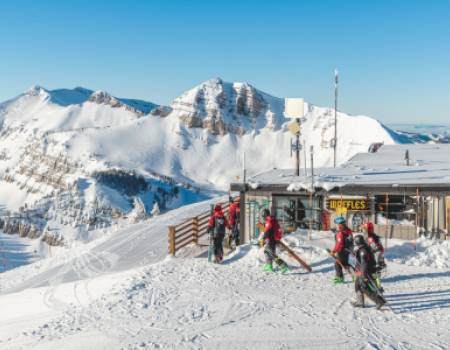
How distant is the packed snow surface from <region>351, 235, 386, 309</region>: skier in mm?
370

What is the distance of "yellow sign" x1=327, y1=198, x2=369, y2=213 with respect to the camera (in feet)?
58.2

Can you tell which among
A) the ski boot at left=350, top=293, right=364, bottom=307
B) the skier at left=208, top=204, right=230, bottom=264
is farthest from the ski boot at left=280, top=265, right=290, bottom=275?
the ski boot at left=350, top=293, right=364, bottom=307

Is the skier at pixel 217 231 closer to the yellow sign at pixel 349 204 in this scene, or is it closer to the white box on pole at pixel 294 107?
the yellow sign at pixel 349 204

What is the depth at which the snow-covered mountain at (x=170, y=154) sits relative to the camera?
131625 mm

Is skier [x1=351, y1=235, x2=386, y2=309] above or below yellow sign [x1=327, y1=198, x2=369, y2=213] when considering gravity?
below

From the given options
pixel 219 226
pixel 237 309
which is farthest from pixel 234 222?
pixel 237 309

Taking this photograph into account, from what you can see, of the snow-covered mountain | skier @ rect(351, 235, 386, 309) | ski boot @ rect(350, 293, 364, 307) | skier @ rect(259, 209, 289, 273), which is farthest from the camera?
the snow-covered mountain

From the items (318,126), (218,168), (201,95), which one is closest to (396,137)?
(318,126)

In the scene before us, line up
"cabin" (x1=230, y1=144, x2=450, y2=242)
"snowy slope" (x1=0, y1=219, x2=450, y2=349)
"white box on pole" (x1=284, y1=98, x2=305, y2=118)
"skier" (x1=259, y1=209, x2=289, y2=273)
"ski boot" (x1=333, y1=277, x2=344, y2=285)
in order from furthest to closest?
"white box on pole" (x1=284, y1=98, x2=305, y2=118) < "cabin" (x1=230, y1=144, x2=450, y2=242) < "skier" (x1=259, y1=209, x2=289, y2=273) < "ski boot" (x1=333, y1=277, x2=344, y2=285) < "snowy slope" (x1=0, y1=219, x2=450, y2=349)

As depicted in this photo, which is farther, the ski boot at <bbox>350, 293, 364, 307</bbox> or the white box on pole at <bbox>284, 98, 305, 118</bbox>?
the white box on pole at <bbox>284, 98, 305, 118</bbox>

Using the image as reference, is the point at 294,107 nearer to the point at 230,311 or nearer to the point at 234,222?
the point at 234,222

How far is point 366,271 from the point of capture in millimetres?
10203

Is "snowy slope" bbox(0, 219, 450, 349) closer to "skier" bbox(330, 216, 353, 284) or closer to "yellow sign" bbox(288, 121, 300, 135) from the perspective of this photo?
"skier" bbox(330, 216, 353, 284)

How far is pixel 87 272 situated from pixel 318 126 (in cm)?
12848
